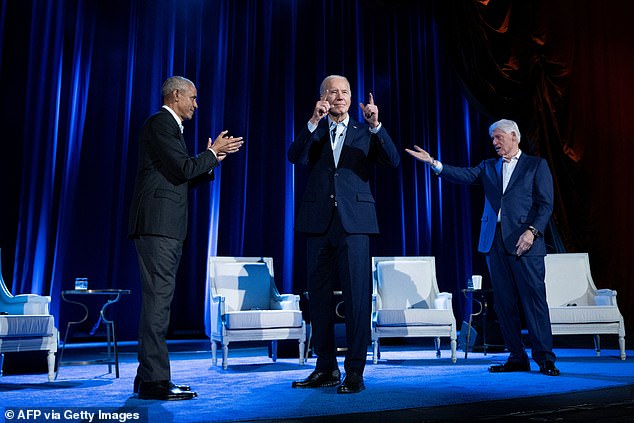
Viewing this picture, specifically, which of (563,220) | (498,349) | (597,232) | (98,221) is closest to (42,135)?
(98,221)

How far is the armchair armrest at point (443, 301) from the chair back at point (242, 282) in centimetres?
137

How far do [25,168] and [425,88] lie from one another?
5049mm

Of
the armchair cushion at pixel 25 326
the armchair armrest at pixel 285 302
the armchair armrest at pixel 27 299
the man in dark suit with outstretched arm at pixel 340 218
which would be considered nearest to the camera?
the man in dark suit with outstretched arm at pixel 340 218

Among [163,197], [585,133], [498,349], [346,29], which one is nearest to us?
[163,197]

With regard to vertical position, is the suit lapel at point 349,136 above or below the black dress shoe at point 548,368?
above

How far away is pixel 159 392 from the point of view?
8.68 feet

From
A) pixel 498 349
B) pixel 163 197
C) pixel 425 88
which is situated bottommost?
pixel 498 349

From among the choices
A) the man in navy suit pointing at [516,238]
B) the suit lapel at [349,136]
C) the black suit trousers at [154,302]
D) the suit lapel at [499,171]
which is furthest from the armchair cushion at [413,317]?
the black suit trousers at [154,302]

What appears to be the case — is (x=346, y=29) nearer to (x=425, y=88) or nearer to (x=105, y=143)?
(x=425, y=88)

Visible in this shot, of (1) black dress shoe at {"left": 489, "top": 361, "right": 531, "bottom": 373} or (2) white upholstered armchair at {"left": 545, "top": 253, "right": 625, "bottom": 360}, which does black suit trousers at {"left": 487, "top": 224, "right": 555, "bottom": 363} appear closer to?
(1) black dress shoe at {"left": 489, "top": 361, "right": 531, "bottom": 373}

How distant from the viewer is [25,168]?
18.4ft

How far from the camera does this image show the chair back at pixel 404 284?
5.14 m

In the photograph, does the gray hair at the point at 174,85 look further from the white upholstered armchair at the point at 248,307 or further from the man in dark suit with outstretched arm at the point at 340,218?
the white upholstered armchair at the point at 248,307

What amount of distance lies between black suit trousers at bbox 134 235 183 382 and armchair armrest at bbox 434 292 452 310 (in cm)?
268
